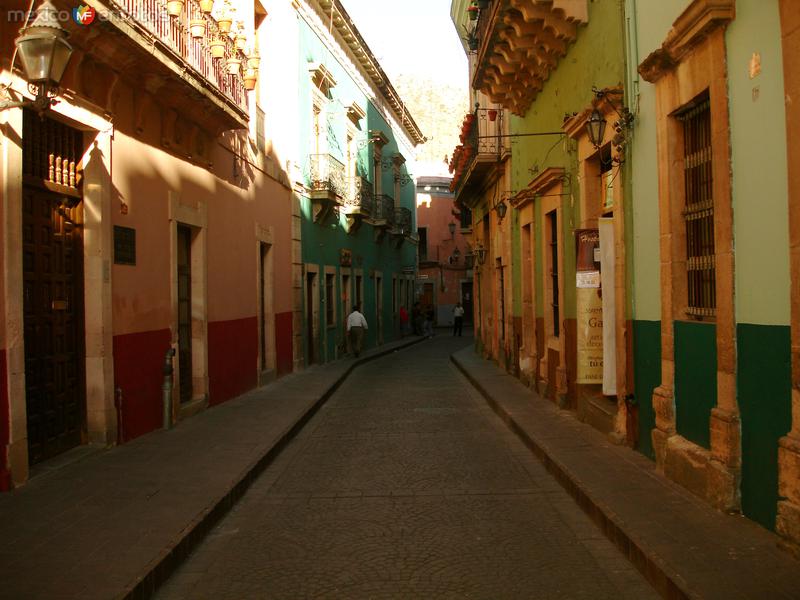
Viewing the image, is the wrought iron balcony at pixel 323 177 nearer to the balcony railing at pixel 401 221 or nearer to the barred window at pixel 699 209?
the balcony railing at pixel 401 221

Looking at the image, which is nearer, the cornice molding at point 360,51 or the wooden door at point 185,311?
the wooden door at point 185,311

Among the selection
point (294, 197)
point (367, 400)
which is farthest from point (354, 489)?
point (294, 197)

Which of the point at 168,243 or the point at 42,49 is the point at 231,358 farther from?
the point at 42,49

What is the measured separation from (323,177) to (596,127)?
12741 millimetres

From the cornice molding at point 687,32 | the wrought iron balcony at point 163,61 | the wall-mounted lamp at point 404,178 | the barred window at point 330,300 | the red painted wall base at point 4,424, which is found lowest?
the red painted wall base at point 4,424

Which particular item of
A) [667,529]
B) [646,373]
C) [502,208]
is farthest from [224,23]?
[667,529]

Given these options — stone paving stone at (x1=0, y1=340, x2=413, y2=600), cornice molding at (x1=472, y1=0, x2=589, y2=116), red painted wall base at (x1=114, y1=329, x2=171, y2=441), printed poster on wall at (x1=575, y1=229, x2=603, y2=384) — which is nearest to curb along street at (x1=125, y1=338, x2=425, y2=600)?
stone paving stone at (x1=0, y1=340, x2=413, y2=600)

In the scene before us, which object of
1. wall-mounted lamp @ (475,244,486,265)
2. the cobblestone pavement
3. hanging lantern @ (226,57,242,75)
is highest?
hanging lantern @ (226,57,242,75)

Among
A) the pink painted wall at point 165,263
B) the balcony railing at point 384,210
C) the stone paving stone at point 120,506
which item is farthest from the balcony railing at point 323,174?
the stone paving stone at point 120,506

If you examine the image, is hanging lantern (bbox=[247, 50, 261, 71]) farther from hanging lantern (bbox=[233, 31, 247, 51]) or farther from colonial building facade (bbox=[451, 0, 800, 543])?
colonial building facade (bbox=[451, 0, 800, 543])

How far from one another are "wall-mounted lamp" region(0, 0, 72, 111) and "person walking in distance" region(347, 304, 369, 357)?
17.8 m

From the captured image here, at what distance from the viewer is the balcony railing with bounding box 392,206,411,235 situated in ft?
106

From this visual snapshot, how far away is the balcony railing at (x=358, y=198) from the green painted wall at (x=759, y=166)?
63.0 feet

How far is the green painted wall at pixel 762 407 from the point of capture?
16.7 ft
